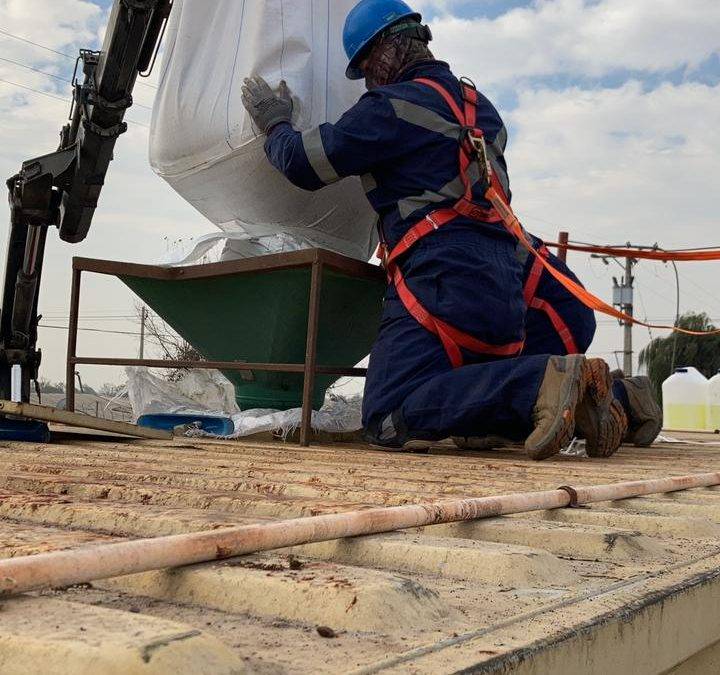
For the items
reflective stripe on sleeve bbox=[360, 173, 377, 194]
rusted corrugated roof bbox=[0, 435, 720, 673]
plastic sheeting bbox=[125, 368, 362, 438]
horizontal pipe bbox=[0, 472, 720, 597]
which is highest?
reflective stripe on sleeve bbox=[360, 173, 377, 194]

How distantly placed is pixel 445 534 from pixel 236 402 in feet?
9.46

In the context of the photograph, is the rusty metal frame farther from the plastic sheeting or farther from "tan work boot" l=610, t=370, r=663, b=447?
"tan work boot" l=610, t=370, r=663, b=447

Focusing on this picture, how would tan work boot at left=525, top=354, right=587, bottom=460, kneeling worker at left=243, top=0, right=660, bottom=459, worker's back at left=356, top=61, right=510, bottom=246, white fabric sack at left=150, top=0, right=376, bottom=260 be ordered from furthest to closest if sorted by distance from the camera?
1. white fabric sack at left=150, top=0, right=376, bottom=260
2. worker's back at left=356, top=61, right=510, bottom=246
3. kneeling worker at left=243, top=0, right=660, bottom=459
4. tan work boot at left=525, top=354, right=587, bottom=460

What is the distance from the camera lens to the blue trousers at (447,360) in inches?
107

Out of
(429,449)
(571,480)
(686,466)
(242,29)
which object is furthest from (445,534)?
(242,29)

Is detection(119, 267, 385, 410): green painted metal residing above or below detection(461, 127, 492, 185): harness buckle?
below

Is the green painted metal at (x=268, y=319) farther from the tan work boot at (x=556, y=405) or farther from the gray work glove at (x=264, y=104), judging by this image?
the tan work boot at (x=556, y=405)

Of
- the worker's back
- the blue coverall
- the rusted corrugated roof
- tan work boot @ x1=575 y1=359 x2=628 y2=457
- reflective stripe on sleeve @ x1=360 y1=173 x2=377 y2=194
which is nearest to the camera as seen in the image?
the rusted corrugated roof

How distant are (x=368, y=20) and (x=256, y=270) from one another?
0.95m

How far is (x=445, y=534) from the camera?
3.72 ft

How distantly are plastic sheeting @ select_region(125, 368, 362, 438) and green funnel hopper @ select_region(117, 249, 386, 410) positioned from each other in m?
0.17

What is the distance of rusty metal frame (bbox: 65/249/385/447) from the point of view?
3070 mm

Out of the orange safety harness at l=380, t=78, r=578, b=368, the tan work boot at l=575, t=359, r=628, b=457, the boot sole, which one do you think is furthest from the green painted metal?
the tan work boot at l=575, t=359, r=628, b=457

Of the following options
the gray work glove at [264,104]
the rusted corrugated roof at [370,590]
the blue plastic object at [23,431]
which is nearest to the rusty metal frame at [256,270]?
the gray work glove at [264,104]
